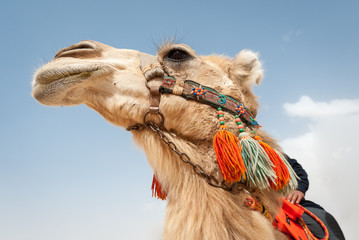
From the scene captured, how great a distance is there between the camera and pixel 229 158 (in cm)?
193

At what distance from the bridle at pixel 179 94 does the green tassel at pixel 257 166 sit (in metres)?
0.12

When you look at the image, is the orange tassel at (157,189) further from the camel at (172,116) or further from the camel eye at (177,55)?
the camel eye at (177,55)

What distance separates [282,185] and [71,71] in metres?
1.74

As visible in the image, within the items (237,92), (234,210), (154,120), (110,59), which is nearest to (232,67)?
(237,92)

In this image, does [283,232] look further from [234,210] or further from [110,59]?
[110,59]

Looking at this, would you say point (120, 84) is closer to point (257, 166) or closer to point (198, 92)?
point (198, 92)

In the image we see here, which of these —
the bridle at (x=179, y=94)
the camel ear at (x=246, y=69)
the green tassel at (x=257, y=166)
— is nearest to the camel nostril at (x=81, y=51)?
the bridle at (x=179, y=94)

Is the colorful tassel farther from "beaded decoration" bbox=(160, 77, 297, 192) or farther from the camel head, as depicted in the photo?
the camel head

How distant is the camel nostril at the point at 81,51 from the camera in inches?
88.7

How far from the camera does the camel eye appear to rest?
2418 mm

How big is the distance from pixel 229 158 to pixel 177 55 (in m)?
1.01

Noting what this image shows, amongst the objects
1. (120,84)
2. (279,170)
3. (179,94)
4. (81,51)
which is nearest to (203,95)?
(179,94)

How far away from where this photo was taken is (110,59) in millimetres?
2293

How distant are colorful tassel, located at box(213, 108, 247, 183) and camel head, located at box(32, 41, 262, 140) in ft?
0.56
